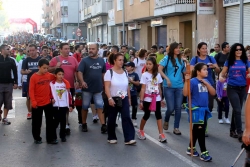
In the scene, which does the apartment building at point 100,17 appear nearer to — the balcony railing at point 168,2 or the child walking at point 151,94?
the balcony railing at point 168,2

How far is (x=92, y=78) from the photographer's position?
32.4ft

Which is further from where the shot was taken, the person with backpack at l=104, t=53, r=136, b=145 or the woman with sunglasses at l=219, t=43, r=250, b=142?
the woman with sunglasses at l=219, t=43, r=250, b=142

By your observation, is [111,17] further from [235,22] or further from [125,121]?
[125,121]

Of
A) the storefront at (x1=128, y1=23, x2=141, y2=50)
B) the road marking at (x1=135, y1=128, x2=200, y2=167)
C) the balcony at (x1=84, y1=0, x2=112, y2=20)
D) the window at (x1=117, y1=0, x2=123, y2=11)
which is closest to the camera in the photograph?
the road marking at (x1=135, y1=128, x2=200, y2=167)

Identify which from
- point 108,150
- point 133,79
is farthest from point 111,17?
point 108,150

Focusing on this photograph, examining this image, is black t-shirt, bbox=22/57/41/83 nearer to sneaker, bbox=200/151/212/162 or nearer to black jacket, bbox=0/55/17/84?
black jacket, bbox=0/55/17/84

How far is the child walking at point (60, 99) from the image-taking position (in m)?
9.03

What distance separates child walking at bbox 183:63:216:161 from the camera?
292 inches

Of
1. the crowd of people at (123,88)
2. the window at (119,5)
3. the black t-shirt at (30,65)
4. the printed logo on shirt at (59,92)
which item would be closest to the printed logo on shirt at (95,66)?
the crowd of people at (123,88)

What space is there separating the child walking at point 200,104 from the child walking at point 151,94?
3.92 feet

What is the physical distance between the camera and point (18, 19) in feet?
328

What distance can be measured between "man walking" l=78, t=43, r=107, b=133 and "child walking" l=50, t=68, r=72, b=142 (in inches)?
28.0

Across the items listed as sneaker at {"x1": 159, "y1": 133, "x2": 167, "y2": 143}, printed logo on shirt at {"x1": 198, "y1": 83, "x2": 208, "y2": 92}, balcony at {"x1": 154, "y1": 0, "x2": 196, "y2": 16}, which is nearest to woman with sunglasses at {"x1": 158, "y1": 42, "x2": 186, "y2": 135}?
sneaker at {"x1": 159, "y1": 133, "x2": 167, "y2": 143}

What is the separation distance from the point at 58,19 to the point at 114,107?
79311mm
